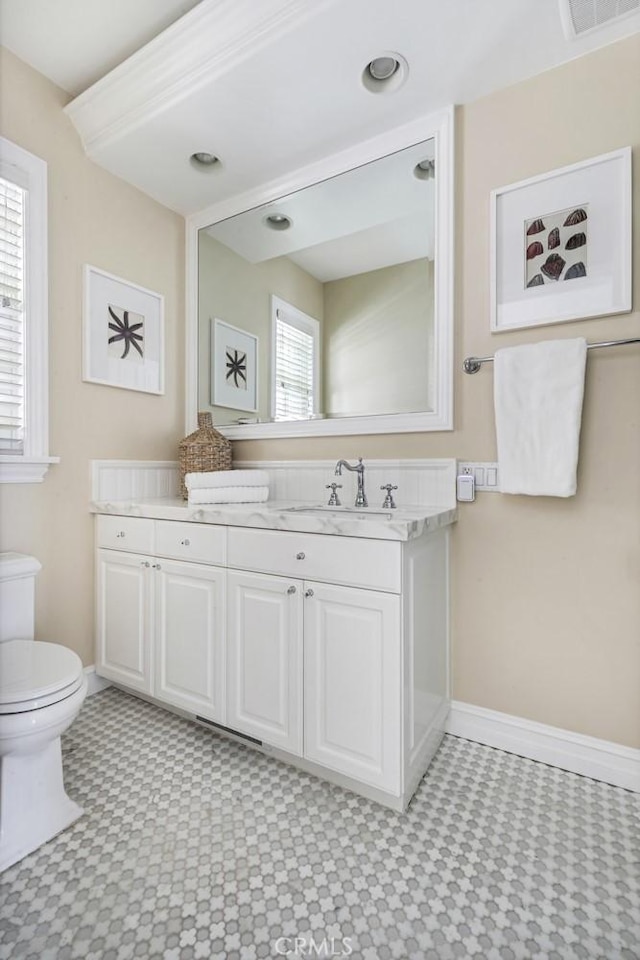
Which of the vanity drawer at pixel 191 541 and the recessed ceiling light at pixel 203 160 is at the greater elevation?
the recessed ceiling light at pixel 203 160

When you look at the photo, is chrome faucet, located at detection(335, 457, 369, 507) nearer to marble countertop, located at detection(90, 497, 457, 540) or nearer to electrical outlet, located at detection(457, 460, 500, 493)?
marble countertop, located at detection(90, 497, 457, 540)

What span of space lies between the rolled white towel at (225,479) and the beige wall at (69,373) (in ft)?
1.79

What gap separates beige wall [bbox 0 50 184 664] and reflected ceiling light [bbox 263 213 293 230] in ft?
2.09

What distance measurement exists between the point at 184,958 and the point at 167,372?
2.24 m

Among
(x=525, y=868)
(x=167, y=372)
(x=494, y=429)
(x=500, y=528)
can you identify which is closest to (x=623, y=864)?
(x=525, y=868)

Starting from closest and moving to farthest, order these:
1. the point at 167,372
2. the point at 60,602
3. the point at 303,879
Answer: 1. the point at 303,879
2. the point at 60,602
3. the point at 167,372

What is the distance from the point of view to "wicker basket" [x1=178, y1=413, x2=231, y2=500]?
2215 mm

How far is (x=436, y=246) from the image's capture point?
180cm

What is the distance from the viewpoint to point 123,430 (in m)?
2.26

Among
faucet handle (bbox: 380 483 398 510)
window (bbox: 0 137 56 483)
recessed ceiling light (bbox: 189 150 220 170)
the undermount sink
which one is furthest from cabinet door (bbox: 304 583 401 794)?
recessed ceiling light (bbox: 189 150 220 170)

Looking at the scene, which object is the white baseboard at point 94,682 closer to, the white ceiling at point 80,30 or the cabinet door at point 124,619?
the cabinet door at point 124,619

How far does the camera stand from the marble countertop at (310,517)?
4.40ft

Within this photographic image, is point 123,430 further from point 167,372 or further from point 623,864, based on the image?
point 623,864

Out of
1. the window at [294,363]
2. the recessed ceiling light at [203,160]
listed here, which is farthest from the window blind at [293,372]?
the recessed ceiling light at [203,160]
